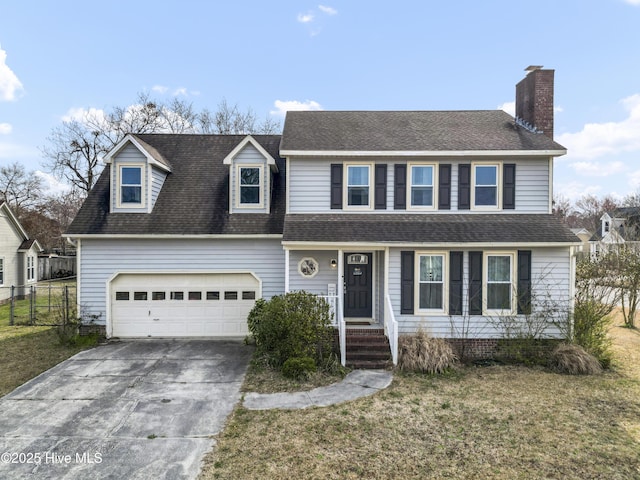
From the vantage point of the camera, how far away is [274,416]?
6.67m

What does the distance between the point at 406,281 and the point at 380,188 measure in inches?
116

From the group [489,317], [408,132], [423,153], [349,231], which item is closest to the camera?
[489,317]

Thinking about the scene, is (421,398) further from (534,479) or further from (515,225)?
(515,225)

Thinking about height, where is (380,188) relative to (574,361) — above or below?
above

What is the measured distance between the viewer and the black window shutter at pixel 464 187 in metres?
11.0

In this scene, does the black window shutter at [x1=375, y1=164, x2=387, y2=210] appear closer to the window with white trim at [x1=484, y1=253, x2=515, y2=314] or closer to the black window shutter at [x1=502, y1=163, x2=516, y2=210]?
the window with white trim at [x1=484, y1=253, x2=515, y2=314]

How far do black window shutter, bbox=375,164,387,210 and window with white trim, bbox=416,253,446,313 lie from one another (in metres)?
1.97

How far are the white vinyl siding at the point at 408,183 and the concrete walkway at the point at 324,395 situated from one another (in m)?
4.92

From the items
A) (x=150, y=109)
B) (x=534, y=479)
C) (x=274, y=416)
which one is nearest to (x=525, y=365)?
(x=534, y=479)

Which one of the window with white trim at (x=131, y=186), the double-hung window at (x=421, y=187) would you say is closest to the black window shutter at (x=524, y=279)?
the double-hung window at (x=421, y=187)

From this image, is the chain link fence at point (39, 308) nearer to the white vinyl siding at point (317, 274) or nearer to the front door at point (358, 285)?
the white vinyl siding at point (317, 274)

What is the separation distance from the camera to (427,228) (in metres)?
10.4

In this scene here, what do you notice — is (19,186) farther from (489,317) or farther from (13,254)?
(489,317)

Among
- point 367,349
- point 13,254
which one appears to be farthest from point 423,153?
point 13,254
